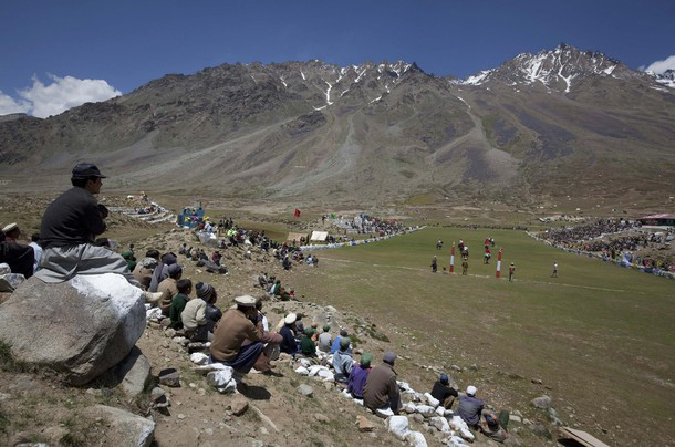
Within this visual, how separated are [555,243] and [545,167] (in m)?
116

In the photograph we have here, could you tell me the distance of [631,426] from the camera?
36.4ft

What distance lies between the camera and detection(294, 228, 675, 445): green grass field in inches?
486

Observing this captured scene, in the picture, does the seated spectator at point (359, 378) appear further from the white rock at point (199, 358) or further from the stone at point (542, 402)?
the stone at point (542, 402)

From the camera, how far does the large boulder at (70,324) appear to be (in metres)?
5.02

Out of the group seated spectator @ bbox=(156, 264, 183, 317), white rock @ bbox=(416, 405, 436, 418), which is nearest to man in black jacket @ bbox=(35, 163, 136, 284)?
seated spectator @ bbox=(156, 264, 183, 317)

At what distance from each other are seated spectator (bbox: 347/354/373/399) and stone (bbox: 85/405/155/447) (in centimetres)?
498

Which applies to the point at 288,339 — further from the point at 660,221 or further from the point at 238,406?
the point at 660,221

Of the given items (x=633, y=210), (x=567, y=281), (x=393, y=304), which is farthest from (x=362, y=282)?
(x=633, y=210)

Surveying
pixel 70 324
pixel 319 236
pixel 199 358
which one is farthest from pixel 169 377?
pixel 319 236

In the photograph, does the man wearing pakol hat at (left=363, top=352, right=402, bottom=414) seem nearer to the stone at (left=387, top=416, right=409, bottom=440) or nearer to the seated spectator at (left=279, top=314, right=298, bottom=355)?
the stone at (left=387, top=416, right=409, bottom=440)

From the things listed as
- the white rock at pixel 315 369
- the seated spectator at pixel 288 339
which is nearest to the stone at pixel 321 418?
the white rock at pixel 315 369

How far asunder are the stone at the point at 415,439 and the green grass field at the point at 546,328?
18.0ft

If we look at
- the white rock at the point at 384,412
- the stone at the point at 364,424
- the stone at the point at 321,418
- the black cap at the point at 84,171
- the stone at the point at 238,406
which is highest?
the black cap at the point at 84,171

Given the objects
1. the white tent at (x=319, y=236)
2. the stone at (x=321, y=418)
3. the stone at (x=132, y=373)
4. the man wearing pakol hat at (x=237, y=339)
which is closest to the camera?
the stone at (x=132, y=373)
